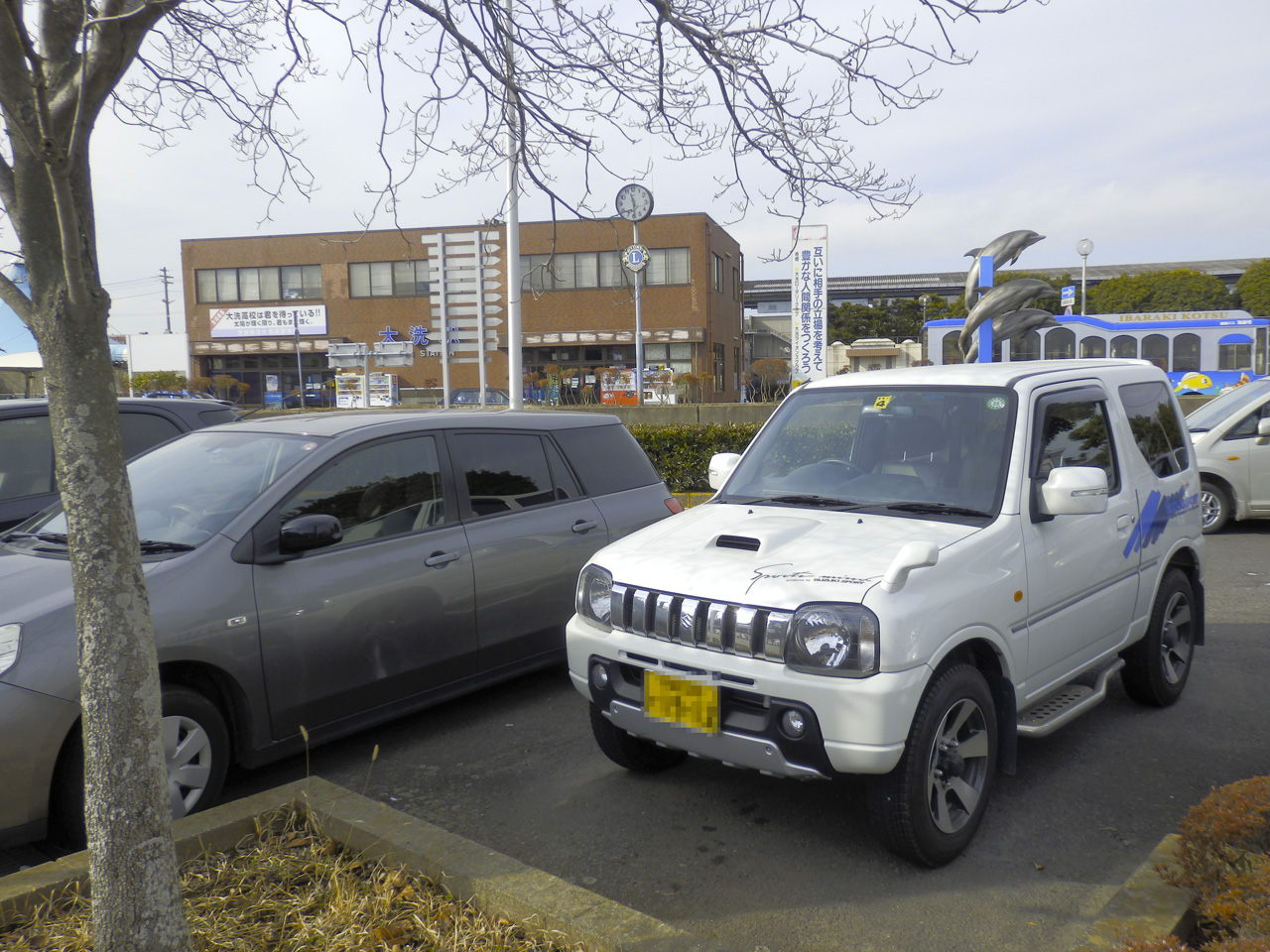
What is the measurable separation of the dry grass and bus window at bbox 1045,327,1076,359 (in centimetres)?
2644

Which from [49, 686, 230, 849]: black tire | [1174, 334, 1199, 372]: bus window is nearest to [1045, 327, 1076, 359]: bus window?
[1174, 334, 1199, 372]: bus window

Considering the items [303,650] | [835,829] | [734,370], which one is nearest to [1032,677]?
[835,829]

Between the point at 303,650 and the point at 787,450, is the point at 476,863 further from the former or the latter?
the point at 787,450

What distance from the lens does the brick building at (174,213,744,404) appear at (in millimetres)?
42031

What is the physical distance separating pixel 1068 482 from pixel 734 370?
1790 inches

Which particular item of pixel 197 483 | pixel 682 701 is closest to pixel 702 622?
pixel 682 701

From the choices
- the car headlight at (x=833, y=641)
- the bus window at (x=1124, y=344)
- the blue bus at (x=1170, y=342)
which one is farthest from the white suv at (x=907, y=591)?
the bus window at (x=1124, y=344)

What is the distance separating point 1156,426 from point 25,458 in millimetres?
6548

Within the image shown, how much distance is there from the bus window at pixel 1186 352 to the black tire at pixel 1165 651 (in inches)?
942

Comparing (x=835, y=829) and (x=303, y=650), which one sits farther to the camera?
(x=303, y=650)

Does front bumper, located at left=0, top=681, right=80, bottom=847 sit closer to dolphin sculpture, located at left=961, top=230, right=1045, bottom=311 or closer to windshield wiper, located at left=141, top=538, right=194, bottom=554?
windshield wiper, located at left=141, top=538, right=194, bottom=554

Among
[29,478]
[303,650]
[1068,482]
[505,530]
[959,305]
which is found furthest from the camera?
[959,305]

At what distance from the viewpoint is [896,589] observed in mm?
3207

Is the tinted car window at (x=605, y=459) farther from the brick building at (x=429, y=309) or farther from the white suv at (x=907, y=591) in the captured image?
the brick building at (x=429, y=309)
